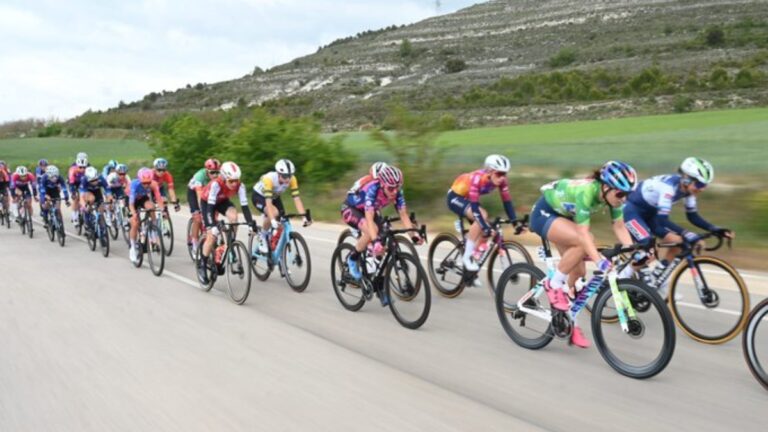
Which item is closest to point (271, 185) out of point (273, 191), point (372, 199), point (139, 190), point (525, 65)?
point (273, 191)

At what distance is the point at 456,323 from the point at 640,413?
2.72 meters

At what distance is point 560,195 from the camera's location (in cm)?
595

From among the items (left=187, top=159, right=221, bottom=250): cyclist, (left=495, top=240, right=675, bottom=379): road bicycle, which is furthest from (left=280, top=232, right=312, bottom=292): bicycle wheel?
(left=495, top=240, right=675, bottom=379): road bicycle

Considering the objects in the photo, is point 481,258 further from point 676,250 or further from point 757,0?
point 757,0

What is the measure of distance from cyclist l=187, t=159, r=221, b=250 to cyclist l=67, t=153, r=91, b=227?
402cm

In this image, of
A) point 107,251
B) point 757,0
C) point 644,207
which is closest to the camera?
point 644,207

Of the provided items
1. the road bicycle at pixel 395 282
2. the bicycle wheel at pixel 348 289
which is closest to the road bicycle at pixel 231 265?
the bicycle wheel at pixel 348 289

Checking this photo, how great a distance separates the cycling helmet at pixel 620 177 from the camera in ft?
17.0

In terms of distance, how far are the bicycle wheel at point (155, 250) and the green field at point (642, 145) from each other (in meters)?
9.12

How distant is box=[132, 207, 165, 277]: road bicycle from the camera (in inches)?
414

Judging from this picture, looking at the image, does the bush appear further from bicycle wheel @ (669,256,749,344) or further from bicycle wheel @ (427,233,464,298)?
bicycle wheel @ (669,256,749,344)

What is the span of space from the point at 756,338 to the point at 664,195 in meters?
1.97

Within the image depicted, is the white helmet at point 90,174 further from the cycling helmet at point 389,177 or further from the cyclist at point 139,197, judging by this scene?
the cycling helmet at point 389,177

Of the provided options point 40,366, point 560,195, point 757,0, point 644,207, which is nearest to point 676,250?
point 644,207
